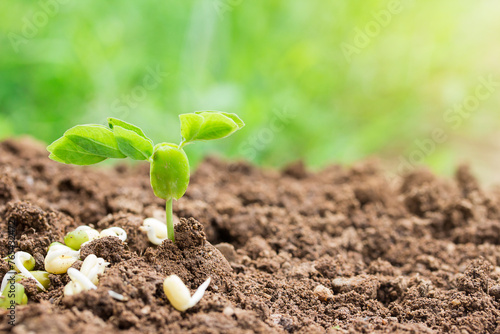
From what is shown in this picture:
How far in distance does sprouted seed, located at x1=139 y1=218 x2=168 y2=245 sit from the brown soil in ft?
0.13

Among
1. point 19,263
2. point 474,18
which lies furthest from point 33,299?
point 474,18

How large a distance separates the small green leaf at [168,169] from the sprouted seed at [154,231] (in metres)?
0.22

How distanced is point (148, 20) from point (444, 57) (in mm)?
2108

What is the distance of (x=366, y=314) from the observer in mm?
1217

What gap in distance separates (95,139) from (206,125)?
0.24 meters

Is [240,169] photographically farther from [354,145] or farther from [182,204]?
[354,145]

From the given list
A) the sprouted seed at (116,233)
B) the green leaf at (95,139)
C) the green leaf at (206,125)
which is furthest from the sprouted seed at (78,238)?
the green leaf at (206,125)

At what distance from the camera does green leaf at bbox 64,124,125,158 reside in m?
1.09

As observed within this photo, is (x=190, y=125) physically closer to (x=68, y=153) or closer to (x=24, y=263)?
(x=68, y=153)

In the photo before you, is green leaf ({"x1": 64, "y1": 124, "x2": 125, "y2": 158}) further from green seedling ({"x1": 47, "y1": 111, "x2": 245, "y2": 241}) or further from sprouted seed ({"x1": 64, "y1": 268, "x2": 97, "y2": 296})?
sprouted seed ({"x1": 64, "y1": 268, "x2": 97, "y2": 296})

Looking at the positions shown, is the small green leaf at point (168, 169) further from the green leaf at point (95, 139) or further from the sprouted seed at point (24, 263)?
the sprouted seed at point (24, 263)

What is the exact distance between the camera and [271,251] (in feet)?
4.82

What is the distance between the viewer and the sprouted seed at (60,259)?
1.16m

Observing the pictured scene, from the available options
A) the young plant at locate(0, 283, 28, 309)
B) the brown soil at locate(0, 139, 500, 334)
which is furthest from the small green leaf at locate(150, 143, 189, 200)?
the young plant at locate(0, 283, 28, 309)
